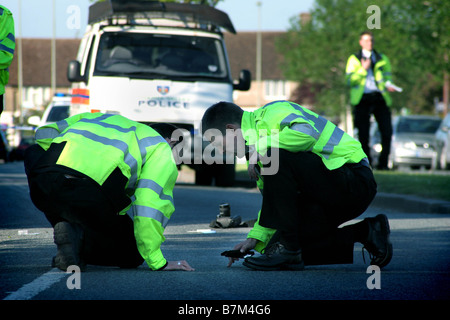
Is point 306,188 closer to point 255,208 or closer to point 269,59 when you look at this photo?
point 255,208

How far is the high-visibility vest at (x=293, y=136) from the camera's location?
5207 millimetres

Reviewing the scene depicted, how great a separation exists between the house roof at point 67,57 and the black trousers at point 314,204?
73.2m

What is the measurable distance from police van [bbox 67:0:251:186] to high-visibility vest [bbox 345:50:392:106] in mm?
1915

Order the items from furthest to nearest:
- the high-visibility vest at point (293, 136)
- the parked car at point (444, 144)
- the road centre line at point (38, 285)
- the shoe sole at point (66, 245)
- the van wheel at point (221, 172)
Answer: the parked car at point (444, 144), the van wheel at point (221, 172), the high-visibility vest at point (293, 136), the shoe sole at point (66, 245), the road centre line at point (38, 285)

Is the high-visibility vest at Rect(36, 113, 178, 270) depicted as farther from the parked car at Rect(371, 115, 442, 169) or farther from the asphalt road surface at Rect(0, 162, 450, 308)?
the parked car at Rect(371, 115, 442, 169)

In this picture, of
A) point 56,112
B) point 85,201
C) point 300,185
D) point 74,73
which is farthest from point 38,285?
point 56,112

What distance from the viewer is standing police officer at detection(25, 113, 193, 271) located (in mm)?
5035

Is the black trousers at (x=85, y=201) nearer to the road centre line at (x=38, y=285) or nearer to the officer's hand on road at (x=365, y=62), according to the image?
the road centre line at (x=38, y=285)

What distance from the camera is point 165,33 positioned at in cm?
1341

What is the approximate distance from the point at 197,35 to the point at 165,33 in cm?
52

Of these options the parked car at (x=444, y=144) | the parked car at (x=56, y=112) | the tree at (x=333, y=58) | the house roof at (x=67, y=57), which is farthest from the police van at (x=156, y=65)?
the house roof at (x=67, y=57)

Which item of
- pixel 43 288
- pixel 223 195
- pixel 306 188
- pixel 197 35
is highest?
pixel 197 35

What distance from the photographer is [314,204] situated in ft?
17.7
